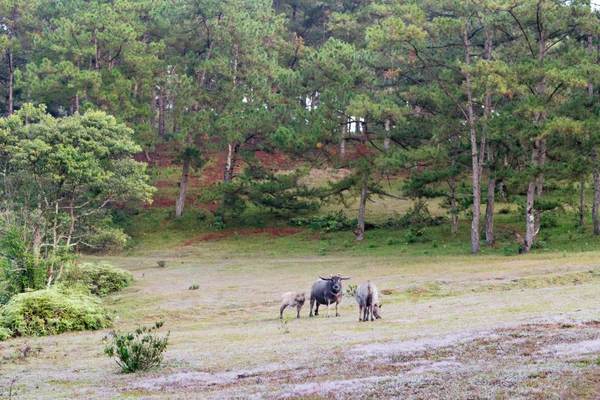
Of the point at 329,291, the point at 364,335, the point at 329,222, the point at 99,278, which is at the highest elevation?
the point at 329,222

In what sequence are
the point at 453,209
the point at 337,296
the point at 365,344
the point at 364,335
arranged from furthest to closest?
1. the point at 453,209
2. the point at 337,296
3. the point at 364,335
4. the point at 365,344

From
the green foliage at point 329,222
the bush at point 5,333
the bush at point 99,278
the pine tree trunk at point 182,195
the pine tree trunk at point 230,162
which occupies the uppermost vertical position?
the pine tree trunk at point 230,162

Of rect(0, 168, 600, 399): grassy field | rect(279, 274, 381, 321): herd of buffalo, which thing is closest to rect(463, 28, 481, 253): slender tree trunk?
rect(0, 168, 600, 399): grassy field

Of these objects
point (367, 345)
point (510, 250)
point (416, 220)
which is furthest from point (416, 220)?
point (367, 345)

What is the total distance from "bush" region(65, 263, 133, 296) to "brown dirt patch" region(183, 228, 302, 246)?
849 inches

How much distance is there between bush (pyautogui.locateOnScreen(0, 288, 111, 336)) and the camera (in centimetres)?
2445

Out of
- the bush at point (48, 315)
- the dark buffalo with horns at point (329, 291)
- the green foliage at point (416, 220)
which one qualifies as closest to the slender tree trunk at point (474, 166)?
the green foliage at point (416, 220)

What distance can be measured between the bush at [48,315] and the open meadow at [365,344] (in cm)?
81

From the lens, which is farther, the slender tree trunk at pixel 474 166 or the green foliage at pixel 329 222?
the green foliage at pixel 329 222

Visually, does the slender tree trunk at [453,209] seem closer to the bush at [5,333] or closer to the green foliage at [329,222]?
the green foliage at [329,222]

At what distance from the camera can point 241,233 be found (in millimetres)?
61250

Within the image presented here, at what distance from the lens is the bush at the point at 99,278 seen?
115 feet

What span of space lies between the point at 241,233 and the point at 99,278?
25592mm

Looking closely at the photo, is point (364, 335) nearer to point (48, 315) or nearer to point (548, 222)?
point (48, 315)
